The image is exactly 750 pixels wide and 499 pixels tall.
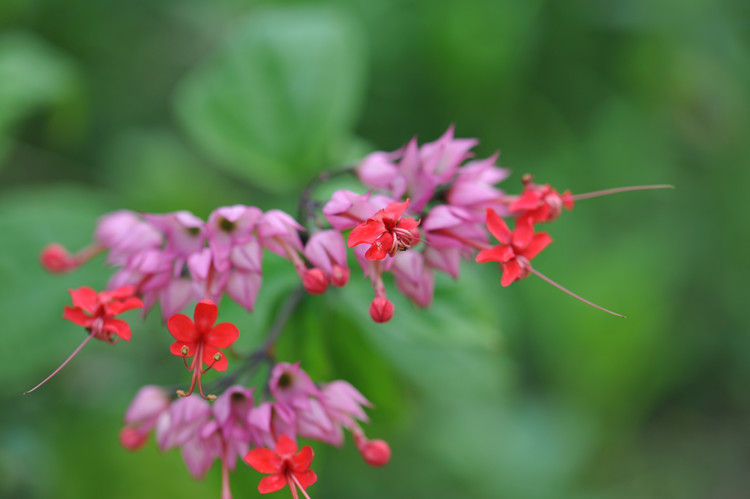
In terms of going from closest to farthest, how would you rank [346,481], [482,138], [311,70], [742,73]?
1. [311,70]
2. [346,481]
3. [482,138]
4. [742,73]

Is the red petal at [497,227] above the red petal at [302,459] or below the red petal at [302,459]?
above

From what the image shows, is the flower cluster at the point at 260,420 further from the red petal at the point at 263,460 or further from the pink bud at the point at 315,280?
the pink bud at the point at 315,280

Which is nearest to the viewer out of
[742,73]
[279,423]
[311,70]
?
[279,423]

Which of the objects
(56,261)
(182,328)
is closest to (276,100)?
(56,261)

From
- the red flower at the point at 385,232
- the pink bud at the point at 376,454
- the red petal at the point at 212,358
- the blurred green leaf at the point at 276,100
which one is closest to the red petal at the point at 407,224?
the red flower at the point at 385,232

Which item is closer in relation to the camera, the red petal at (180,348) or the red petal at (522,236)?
the red petal at (180,348)

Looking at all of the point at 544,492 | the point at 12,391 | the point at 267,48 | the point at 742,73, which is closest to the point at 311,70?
the point at 267,48

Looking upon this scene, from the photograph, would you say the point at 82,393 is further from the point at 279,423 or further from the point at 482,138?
the point at 482,138
